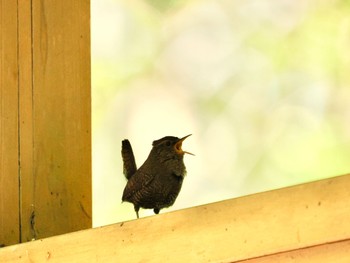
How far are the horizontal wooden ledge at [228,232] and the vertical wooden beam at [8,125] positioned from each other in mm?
280

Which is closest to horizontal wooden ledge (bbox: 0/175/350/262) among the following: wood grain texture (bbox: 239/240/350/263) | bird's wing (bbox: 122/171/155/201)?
wood grain texture (bbox: 239/240/350/263)

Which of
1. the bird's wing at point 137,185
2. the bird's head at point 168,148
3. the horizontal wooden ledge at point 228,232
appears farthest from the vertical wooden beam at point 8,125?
the bird's head at point 168,148

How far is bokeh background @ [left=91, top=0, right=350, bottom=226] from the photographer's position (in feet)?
13.4

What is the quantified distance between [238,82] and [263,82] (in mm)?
107

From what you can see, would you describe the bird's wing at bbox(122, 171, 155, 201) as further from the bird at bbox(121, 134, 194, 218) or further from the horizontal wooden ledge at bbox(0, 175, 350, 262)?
the horizontal wooden ledge at bbox(0, 175, 350, 262)

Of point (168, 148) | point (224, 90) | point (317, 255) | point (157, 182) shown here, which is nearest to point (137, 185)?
point (157, 182)

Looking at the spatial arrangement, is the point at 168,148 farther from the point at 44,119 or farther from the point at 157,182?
the point at 44,119

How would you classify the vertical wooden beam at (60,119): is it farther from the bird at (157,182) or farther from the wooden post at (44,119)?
the bird at (157,182)

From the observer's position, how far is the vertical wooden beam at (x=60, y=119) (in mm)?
2838

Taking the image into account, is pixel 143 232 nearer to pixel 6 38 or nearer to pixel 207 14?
pixel 6 38

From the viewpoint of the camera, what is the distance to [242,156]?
14.0ft

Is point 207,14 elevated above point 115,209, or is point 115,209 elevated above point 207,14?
point 207,14

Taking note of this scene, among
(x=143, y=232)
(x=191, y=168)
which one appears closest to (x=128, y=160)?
(x=191, y=168)

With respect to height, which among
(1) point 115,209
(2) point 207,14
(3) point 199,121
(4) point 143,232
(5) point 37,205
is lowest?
(4) point 143,232
